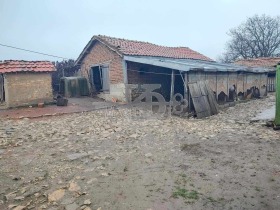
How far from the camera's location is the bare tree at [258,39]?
38375mm

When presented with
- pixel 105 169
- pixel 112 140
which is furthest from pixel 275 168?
pixel 112 140

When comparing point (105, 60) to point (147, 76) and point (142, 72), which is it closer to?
point (142, 72)

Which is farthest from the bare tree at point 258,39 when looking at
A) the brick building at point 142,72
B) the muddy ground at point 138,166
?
the muddy ground at point 138,166

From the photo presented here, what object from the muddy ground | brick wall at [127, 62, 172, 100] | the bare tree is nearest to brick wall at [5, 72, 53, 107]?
the muddy ground

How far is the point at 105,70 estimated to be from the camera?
1609 cm

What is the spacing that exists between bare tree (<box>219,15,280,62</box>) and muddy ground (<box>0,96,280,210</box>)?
112 ft

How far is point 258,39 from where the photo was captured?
127ft

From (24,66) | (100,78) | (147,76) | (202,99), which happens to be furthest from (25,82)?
(202,99)

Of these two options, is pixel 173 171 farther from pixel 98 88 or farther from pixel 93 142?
pixel 98 88

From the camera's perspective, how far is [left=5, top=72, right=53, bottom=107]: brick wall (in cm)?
1238

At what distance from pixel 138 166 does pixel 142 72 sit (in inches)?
393

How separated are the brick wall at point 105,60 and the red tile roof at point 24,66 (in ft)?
11.0

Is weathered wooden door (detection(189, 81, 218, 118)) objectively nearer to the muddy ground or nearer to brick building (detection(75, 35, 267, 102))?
brick building (detection(75, 35, 267, 102))

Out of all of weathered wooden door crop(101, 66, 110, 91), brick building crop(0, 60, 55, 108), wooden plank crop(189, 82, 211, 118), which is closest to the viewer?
wooden plank crop(189, 82, 211, 118)
